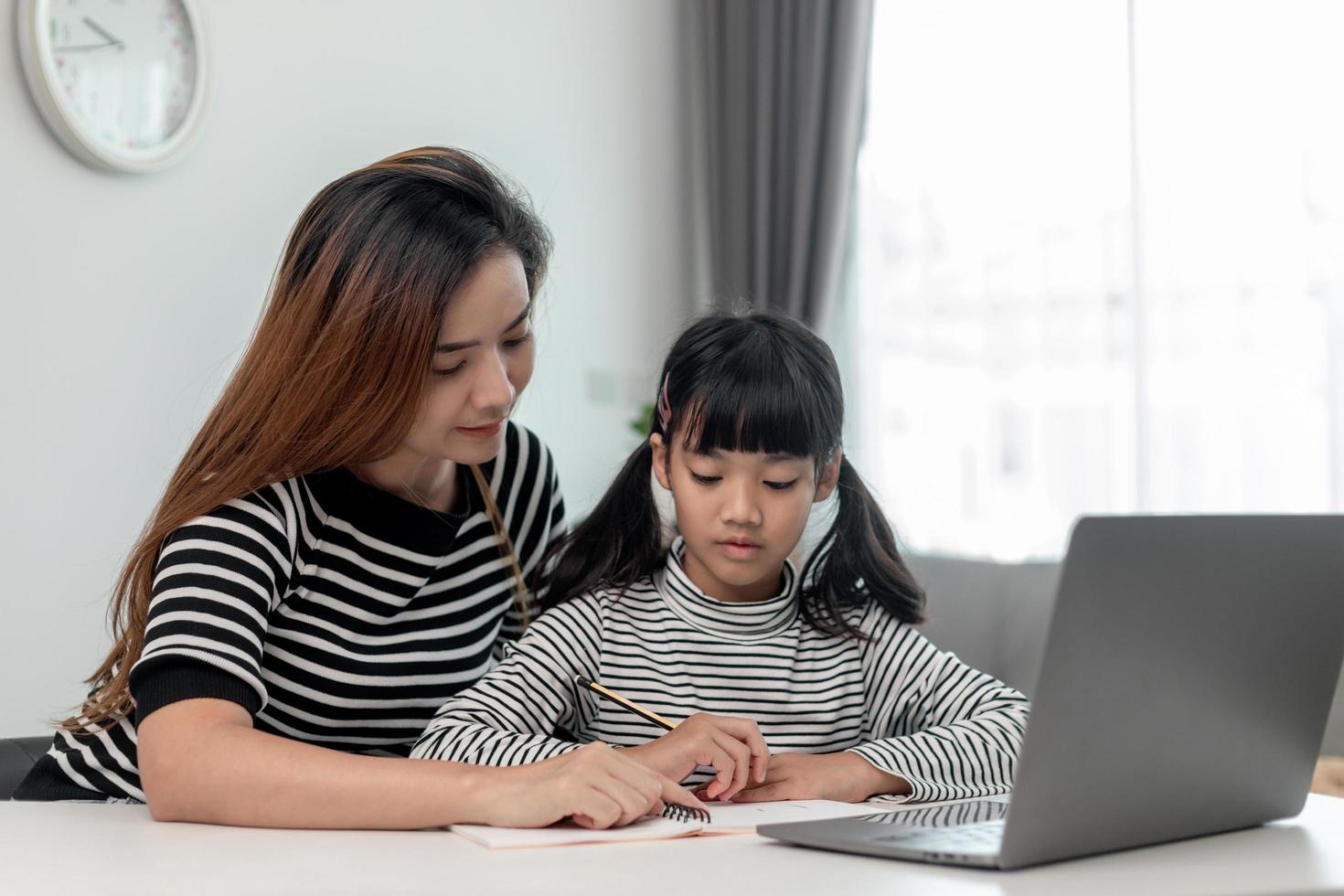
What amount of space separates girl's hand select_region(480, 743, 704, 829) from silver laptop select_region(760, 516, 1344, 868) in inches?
4.1

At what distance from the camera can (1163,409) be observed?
289cm

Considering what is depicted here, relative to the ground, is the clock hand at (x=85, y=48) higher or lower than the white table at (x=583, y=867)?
higher

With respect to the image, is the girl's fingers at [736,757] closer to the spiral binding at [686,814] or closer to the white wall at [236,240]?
the spiral binding at [686,814]

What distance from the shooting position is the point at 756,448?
4.15ft

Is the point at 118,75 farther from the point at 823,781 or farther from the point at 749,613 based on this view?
the point at 823,781

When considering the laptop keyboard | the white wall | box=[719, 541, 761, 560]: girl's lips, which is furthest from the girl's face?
the white wall

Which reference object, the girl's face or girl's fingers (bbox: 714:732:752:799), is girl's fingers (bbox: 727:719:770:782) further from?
the girl's face

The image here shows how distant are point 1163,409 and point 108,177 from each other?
2.25 metres

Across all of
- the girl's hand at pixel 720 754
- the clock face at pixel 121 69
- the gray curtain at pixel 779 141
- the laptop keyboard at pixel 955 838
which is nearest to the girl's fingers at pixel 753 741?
the girl's hand at pixel 720 754

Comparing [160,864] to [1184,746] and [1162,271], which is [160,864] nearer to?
[1184,746]

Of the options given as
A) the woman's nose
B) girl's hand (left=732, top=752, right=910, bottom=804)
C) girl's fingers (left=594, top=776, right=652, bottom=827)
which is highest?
the woman's nose

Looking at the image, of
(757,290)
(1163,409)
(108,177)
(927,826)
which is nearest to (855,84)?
(757,290)

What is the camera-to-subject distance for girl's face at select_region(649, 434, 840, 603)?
125 cm

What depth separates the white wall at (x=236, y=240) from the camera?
2283 mm
